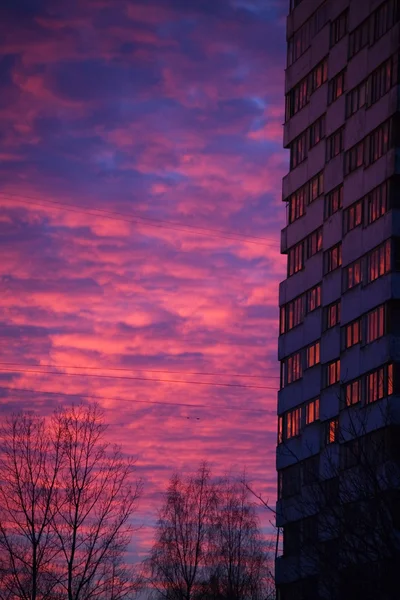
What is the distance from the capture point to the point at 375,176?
2975 inches

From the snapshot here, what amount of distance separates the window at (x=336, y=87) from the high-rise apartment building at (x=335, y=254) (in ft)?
0.27

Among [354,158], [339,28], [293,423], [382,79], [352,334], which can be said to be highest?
[339,28]

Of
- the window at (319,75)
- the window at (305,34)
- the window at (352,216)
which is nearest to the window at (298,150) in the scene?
the window at (319,75)

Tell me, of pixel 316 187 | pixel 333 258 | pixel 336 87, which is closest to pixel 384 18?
pixel 336 87

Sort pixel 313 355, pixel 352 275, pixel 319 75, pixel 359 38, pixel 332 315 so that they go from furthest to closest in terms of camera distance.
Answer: pixel 319 75 < pixel 313 355 < pixel 332 315 < pixel 359 38 < pixel 352 275

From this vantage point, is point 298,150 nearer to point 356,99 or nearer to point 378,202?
point 356,99

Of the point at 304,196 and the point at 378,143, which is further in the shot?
the point at 304,196

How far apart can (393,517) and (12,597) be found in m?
39.8

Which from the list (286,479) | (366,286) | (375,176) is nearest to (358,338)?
(366,286)

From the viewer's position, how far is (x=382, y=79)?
247ft

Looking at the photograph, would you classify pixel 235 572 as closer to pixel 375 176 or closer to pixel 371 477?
pixel 375 176

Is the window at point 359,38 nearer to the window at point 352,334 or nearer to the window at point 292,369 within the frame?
the window at point 352,334

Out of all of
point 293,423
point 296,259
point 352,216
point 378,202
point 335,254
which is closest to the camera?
point 378,202

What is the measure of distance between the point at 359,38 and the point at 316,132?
9.19m
